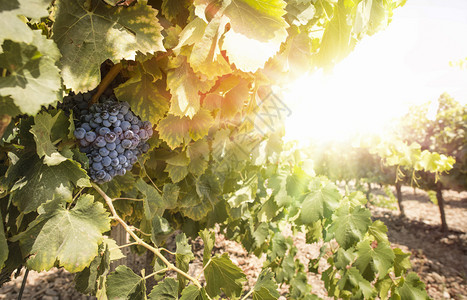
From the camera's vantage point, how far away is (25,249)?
2.06 ft

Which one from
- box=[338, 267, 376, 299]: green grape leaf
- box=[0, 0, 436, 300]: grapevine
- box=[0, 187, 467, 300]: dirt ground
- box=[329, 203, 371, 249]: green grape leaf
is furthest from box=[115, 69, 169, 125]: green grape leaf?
box=[0, 187, 467, 300]: dirt ground

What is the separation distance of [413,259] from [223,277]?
7.01 m

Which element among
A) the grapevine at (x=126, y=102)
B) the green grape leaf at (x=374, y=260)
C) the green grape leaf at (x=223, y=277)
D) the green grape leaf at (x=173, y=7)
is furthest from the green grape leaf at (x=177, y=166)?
the green grape leaf at (x=374, y=260)

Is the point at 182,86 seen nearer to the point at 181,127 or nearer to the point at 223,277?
the point at 181,127

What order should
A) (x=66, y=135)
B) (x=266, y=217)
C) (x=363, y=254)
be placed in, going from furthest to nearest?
1. (x=266, y=217)
2. (x=363, y=254)
3. (x=66, y=135)

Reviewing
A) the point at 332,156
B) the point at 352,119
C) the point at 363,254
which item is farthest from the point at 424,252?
the point at 363,254

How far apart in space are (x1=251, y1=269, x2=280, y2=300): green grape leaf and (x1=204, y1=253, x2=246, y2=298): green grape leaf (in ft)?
0.18

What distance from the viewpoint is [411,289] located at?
1.66 metres

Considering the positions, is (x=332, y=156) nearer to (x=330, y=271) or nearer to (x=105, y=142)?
(x=330, y=271)

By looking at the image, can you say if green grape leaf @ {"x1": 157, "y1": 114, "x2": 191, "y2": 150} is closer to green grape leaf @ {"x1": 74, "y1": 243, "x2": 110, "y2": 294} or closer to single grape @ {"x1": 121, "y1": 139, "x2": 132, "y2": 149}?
single grape @ {"x1": 121, "y1": 139, "x2": 132, "y2": 149}

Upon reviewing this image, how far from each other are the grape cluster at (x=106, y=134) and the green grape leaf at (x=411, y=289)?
5.76ft

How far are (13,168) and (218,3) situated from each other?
1.99 ft

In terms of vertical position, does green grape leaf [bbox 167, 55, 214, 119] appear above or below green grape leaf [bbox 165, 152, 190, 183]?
above

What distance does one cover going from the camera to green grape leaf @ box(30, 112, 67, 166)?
620 mm
